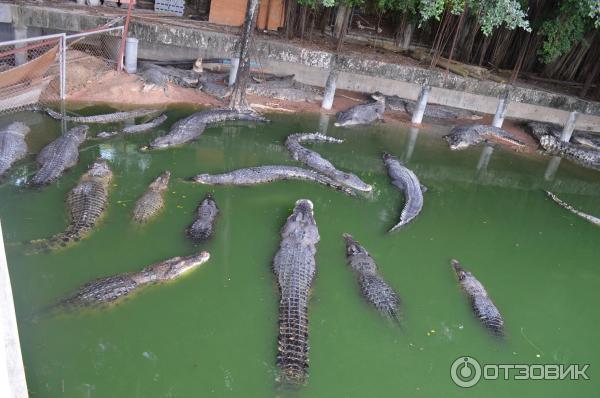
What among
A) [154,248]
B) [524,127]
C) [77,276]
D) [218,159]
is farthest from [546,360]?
[524,127]

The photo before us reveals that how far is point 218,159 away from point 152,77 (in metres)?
3.46

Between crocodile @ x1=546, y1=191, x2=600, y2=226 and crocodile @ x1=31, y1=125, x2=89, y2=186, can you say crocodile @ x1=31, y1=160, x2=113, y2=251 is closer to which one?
crocodile @ x1=31, y1=125, x2=89, y2=186

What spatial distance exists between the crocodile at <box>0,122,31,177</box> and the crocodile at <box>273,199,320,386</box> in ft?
14.9

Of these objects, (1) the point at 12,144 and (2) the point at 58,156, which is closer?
(2) the point at 58,156

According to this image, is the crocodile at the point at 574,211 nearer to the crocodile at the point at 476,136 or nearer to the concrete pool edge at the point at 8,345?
the crocodile at the point at 476,136

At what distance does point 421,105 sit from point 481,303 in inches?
291

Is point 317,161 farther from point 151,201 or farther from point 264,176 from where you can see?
point 151,201

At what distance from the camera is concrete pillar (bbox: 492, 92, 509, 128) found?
1282 cm

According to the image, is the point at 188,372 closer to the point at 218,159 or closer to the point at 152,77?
the point at 218,159

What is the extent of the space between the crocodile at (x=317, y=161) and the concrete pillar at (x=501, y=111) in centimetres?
490

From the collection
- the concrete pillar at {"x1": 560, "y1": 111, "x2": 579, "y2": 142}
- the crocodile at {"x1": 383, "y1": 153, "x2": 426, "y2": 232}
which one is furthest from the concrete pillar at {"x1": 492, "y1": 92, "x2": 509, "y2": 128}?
the crocodile at {"x1": 383, "y1": 153, "x2": 426, "y2": 232}

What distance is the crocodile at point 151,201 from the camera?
292 inches

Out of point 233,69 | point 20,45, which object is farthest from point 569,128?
point 20,45

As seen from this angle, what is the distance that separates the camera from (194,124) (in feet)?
34.9
